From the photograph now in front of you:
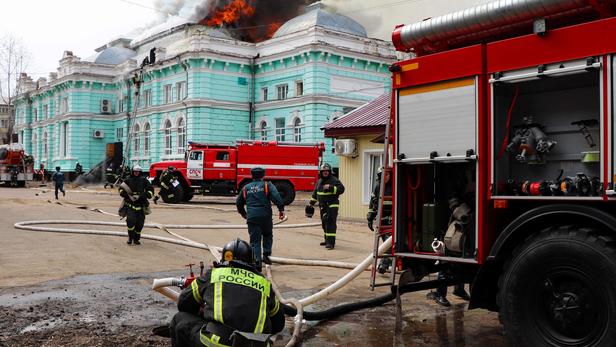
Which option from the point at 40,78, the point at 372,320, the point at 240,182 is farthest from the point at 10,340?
the point at 40,78

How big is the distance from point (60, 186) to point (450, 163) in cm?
2471

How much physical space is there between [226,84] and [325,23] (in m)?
6.87

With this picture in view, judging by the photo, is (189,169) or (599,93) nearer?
(599,93)

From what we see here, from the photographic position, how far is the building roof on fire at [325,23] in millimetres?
35000

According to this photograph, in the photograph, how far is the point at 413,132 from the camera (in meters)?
5.43

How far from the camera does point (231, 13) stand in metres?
40.9

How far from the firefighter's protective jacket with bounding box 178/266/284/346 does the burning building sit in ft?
91.4

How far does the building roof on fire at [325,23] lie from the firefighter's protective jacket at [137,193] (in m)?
23.4

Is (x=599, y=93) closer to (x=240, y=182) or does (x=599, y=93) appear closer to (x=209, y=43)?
(x=240, y=182)

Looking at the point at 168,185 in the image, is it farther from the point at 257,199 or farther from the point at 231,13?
the point at 231,13

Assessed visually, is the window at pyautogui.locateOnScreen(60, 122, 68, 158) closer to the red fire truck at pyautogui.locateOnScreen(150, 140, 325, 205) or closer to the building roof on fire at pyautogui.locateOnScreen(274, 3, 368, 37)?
the building roof on fire at pyautogui.locateOnScreen(274, 3, 368, 37)

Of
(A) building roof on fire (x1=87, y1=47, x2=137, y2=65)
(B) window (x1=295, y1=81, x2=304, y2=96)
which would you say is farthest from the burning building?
(A) building roof on fire (x1=87, y1=47, x2=137, y2=65)

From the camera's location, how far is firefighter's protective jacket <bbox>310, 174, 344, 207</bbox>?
39.3 ft

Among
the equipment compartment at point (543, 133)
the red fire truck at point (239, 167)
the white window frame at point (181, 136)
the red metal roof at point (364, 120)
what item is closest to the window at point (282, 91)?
the white window frame at point (181, 136)
